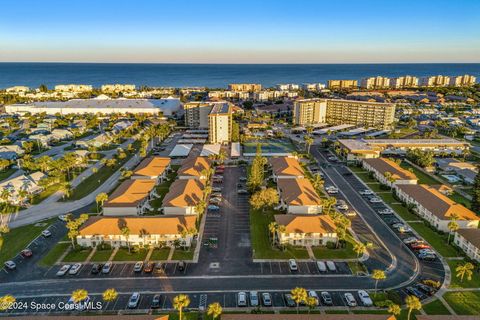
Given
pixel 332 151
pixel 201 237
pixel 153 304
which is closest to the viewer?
pixel 153 304

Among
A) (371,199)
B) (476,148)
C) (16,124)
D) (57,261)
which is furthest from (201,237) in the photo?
(16,124)

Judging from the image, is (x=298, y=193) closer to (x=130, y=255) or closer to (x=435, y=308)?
(x=435, y=308)

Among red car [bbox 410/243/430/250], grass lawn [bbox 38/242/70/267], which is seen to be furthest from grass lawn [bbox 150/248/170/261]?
red car [bbox 410/243/430/250]

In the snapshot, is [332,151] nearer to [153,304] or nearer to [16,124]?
[153,304]

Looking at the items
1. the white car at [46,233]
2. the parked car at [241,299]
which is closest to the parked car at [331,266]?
the parked car at [241,299]

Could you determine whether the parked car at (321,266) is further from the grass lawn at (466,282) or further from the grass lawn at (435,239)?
the grass lawn at (435,239)

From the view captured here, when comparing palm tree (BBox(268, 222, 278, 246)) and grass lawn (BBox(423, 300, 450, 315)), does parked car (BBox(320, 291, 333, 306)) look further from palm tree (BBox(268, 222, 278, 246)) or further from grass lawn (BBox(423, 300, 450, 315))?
palm tree (BBox(268, 222, 278, 246))
